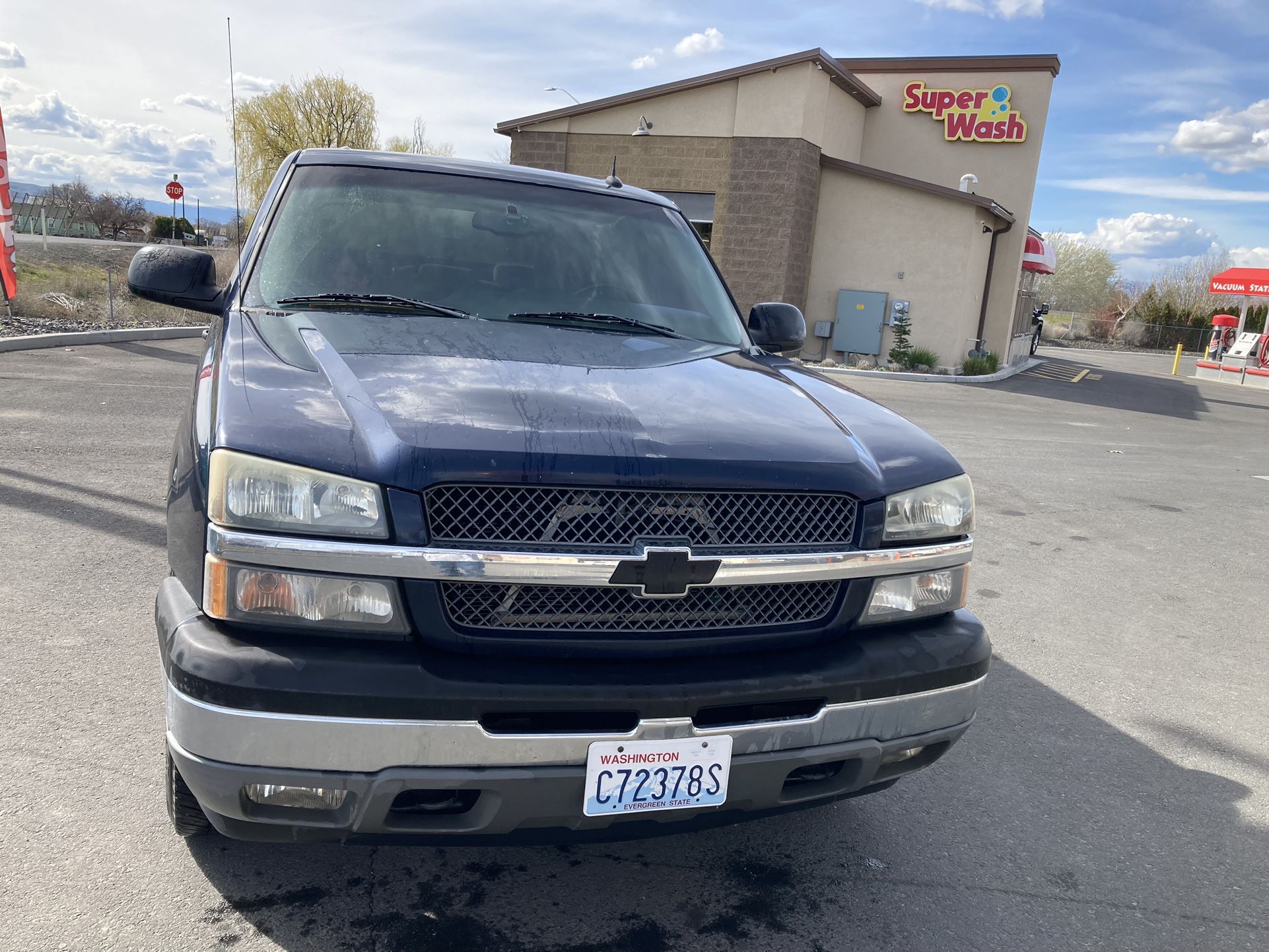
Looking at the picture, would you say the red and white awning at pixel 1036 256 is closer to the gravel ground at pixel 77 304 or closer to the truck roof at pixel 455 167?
the gravel ground at pixel 77 304

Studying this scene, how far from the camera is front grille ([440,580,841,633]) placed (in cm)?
210

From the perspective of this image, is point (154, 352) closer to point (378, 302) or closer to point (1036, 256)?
point (378, 302)

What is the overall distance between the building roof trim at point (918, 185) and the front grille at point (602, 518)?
20.9 m

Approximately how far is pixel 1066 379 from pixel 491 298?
2474 centimetres

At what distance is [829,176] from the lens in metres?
23.0

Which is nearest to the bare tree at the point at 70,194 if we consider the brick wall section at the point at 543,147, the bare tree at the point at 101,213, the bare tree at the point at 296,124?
the bare tree at the point at 101,213

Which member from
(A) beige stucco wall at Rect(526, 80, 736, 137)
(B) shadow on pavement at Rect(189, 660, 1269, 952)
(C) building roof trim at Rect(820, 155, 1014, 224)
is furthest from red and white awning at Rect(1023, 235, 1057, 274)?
(B) shadow on pavement at Rect(189, 660, 1269, 952)

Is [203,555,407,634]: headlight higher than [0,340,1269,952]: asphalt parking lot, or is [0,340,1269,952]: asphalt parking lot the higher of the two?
[203,555,407,634]: headlight

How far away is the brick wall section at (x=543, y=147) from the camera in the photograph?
933 inches

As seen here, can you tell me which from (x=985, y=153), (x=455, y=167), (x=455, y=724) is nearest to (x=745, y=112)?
(x=985, y=153)

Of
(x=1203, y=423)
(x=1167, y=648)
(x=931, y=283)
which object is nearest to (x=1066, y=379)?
(x=931, y=283)

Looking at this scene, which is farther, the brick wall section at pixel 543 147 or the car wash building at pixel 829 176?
the brick wall section at pixel 543 147

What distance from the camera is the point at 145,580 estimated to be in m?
4.64

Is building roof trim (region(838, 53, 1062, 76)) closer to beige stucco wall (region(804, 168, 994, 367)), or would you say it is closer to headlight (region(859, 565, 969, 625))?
beige stucco wall (region(804, 168, 994, 367))
